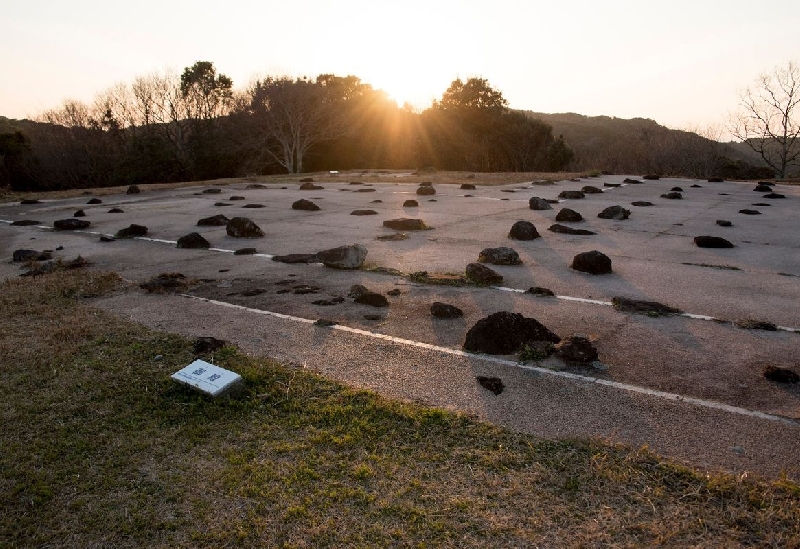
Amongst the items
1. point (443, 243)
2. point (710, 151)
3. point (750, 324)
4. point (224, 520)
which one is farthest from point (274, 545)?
point (710, 151)

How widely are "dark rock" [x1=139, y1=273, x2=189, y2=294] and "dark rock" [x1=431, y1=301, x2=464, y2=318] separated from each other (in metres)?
3.30

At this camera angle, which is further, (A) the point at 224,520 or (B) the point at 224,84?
(B) the point at 224,84

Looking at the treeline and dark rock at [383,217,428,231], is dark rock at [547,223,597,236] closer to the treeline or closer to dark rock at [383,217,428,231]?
dark rock at [383,217,428,231]

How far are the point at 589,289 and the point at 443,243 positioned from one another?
3.71 m

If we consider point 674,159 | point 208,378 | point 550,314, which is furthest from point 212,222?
point 674,159

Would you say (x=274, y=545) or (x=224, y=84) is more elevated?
(x=224, y=84)

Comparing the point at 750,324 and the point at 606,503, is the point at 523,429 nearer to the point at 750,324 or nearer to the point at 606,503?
the point at 606,503

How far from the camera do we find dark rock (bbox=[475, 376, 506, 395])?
4.16 m

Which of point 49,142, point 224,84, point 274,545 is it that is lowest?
point 274,545

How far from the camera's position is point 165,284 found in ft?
23.4

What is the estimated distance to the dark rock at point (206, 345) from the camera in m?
4.90

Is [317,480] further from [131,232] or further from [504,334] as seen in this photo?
→ [131,232]

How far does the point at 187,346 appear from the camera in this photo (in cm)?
504

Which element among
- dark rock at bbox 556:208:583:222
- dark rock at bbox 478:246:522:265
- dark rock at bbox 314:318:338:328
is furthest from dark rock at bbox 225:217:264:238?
dark rock at bbox 556:208:583:222
